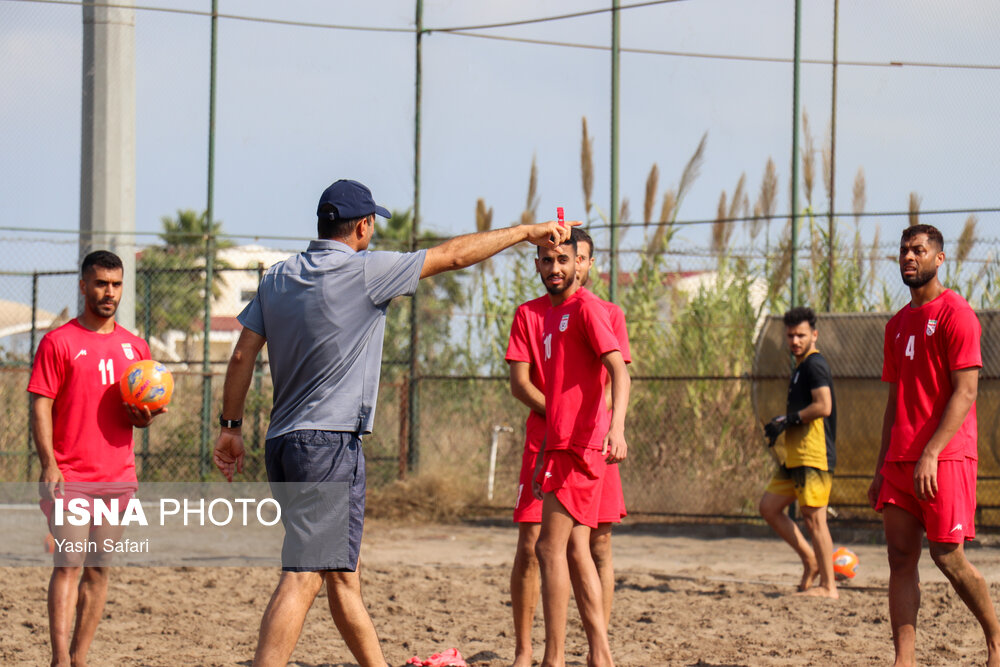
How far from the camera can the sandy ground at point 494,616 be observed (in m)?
5.74

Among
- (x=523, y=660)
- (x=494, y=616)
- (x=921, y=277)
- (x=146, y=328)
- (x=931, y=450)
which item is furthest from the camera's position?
(x=146, y=328)

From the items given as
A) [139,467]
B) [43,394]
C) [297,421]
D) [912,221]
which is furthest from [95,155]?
[912,221]

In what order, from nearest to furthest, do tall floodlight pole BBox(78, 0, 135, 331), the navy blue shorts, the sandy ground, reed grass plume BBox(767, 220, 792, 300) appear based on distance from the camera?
the navy blue shorts
the sandy ground
tall floodlight pole BBox(78, 0, 135, 331)
reed grass plume BBox(767, 220, 792, 300)

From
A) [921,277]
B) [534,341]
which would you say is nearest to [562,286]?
[534,341]

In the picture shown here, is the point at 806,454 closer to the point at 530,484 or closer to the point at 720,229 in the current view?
the point at 530,484

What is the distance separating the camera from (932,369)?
5.02 metres

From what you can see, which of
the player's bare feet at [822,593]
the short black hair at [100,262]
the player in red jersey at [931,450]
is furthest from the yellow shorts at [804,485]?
the short black hair at [100,262]

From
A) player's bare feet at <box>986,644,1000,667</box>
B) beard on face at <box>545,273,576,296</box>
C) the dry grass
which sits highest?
beard on face at <box>545,273,576,296</box>

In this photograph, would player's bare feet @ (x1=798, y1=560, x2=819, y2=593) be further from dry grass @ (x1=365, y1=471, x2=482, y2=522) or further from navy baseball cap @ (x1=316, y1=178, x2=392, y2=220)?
dry grass @ (x1=365, y1=471, x2=482, y2=522)

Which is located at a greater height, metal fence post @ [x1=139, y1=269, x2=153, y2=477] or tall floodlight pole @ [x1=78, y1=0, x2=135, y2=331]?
tall floodlight pole @ [x1=78, y1=0, x2=135, y2=331]

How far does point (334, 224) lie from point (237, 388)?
0.72 m

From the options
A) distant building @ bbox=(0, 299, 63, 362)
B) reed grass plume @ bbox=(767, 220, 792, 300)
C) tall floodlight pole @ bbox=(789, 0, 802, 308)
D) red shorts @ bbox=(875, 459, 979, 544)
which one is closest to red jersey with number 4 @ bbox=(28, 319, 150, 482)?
red shorts @ bbox=(875, 459, 979, 544)

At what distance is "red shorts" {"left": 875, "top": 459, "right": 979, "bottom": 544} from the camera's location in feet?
16.1

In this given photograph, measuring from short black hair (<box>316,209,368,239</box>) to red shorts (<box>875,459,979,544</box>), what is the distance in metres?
2.69
